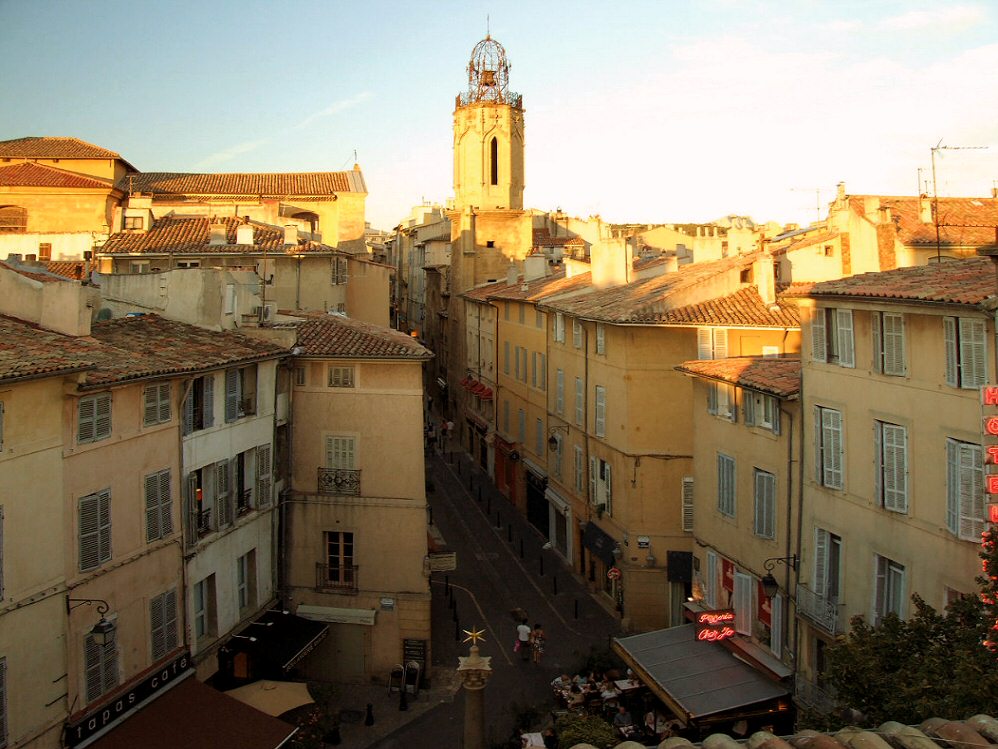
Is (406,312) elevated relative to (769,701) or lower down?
elevated

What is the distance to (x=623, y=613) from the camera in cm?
3086

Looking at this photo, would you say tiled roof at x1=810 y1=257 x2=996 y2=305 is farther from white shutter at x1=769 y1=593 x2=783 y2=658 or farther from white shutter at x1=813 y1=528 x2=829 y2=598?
white shutter at x1=769 y1=593 x2=783 y2=658

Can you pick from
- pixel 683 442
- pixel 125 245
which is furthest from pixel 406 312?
pixel 683 442

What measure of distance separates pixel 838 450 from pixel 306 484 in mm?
13860

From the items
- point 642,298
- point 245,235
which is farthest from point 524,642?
point 245,235

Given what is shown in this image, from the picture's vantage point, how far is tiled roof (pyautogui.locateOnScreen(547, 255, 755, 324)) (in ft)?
97.3

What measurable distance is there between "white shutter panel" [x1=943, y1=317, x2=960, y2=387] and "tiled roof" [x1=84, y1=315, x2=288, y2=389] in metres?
14.8

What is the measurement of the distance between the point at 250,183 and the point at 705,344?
3870 cm

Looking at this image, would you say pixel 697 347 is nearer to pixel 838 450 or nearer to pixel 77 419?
pixel 838 450

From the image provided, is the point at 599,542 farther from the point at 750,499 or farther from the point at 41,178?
the point at 41,178

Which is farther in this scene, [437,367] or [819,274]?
[437,367]

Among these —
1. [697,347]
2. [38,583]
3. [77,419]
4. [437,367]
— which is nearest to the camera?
[38,583]

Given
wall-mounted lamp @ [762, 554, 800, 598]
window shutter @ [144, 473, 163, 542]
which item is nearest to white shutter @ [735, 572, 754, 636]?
wall-mounted lamp @ [762, 554, 800, 598]

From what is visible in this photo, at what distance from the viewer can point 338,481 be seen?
85.4 ft
